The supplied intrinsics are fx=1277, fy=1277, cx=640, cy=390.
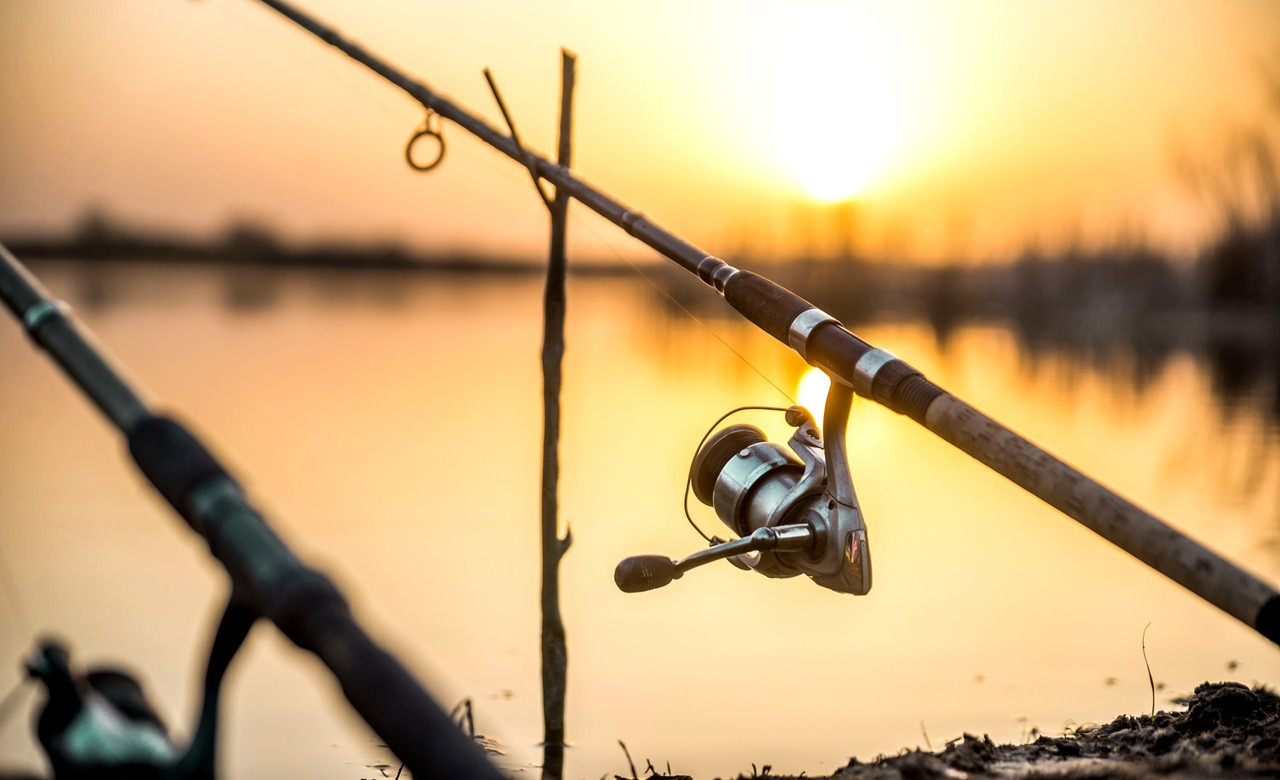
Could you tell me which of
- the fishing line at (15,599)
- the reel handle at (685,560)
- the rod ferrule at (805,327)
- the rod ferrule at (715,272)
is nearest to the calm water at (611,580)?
the fishing line at (15,599)

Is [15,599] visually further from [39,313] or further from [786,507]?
[39,313]

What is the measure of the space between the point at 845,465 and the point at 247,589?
5.80 ft

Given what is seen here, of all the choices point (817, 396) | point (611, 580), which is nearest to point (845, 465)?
point (817, 396)

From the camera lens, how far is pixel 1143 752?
135 inches

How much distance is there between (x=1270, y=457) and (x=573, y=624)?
895 centimetres

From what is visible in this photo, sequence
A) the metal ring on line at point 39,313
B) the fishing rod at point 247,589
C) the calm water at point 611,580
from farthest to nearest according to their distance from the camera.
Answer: the calm water at point 611,580 → the metal ring on line at point 39,313 → the fishing rod at point 247,589

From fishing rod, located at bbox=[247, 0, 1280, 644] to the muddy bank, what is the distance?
55 cm

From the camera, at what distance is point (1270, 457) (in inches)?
496

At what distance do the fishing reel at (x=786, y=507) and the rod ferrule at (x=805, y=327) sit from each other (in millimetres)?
122

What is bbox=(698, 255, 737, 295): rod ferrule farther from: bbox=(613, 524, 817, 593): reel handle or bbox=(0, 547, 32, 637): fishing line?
bbox=(0, 547, 32, 637): fishing line

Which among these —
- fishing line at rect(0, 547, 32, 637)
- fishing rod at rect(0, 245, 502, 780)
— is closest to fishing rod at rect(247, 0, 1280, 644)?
fishing rod at rect(0, 245, 502, 780)

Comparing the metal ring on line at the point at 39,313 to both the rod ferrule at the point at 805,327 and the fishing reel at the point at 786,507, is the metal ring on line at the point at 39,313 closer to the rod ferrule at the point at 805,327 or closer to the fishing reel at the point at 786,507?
the fishing reel at the point at 786,507

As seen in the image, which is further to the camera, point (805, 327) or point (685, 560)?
point (805, 327)

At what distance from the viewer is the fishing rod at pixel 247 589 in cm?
129
